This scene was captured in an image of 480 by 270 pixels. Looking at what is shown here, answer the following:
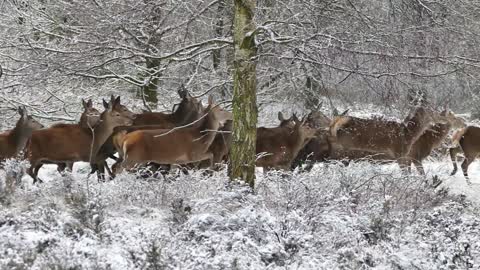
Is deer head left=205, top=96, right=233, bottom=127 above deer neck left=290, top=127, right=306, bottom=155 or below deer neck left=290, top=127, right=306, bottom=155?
above

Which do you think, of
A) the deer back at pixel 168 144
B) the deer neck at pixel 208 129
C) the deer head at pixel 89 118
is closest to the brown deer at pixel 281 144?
the deer neck at pixel 208 129

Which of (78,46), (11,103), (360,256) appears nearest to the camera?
(360,256)

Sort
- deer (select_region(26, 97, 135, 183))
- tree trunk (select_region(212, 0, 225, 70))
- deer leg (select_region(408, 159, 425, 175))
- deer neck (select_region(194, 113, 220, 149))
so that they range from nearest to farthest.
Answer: deer neck (select_region(194, 113, 220, 149)) < tree trunk (select_region(212, 0, 225, 70)) < deer (select_region(26, 97, 135, 183)) < deer leg (select_region(408, 159, 425, 175))

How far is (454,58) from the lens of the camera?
895 cm

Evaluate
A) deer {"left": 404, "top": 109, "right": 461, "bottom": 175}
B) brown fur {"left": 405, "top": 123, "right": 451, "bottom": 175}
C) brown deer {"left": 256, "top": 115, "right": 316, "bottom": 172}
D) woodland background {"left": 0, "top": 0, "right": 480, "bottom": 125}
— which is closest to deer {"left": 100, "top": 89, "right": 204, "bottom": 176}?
woodland background {"left": 0, "top": 0, "right": 480, "bottom": 125}

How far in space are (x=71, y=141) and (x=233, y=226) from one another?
17.5ft

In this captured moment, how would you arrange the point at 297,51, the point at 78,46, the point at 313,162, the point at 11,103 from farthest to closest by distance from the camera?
the point at 11,103, the point at 313,162, the point at 78,46, the point at 297,51

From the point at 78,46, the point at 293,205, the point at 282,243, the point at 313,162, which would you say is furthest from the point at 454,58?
the point at 78,46

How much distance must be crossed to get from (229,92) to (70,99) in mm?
4353

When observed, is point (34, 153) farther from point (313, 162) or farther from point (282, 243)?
point (282, 243)

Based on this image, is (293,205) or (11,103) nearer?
(293,205)

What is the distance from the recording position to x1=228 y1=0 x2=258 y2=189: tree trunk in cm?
898

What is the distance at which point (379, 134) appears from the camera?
1396 cm

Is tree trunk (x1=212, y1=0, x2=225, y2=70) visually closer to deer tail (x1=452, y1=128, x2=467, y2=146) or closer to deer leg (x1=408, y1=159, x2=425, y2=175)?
deer leg (x1=408, y1=159, x2=425, y2=175)
